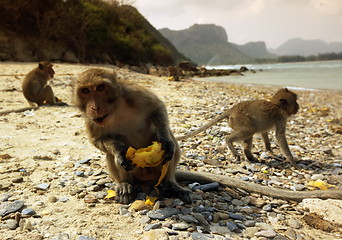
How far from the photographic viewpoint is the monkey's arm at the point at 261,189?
3191mm

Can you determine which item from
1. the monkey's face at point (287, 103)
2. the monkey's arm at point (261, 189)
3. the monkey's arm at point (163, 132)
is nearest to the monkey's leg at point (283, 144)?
the monkey's face at point (287, 103)

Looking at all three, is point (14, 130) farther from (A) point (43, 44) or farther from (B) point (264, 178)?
(A) point (43, 44)

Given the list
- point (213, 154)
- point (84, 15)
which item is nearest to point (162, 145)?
point (213, 154)

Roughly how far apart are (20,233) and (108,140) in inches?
44.5

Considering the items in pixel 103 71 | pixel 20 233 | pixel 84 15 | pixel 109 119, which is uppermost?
pixel 84 15

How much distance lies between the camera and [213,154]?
16.7 ft

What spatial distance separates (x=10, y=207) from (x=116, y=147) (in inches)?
45.4

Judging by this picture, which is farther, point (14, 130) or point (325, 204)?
point (14, 130)

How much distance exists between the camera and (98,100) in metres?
2.82

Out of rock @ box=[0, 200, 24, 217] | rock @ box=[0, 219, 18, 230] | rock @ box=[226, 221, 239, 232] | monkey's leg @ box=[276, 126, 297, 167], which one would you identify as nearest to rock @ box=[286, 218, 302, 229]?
rock @ box=[226, 221, 239, 232]

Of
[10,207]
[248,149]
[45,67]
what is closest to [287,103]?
[248,149]

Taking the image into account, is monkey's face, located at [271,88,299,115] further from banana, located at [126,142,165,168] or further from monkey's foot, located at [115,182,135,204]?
monkey's foot, located at [115,182,135,204]

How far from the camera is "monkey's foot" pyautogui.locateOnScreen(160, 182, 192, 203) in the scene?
120 inches

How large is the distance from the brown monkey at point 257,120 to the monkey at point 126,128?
1732 mm
